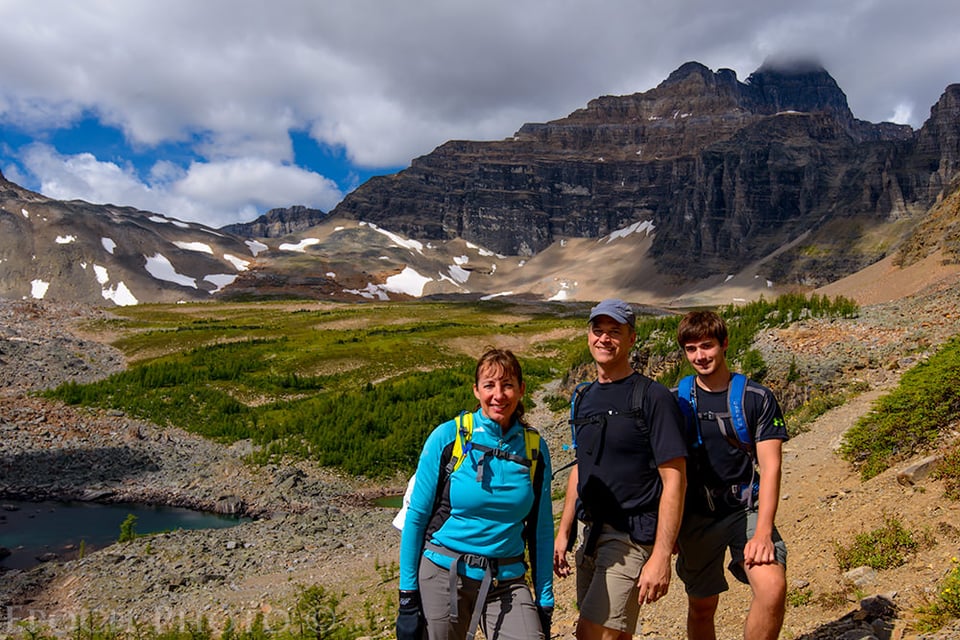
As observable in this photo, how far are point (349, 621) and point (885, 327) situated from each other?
648 inches

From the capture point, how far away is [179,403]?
31.5m

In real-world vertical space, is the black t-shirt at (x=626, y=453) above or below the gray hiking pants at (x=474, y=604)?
above

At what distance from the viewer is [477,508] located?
4.46 meters

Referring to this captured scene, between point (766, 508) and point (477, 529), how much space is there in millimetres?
2140

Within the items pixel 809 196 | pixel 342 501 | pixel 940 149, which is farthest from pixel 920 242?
pixel 809 196

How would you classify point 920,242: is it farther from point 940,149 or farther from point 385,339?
point 940,149

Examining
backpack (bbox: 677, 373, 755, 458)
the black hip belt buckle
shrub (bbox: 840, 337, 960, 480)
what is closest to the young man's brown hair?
backpack (bbox: 677, 373, 755, 458)

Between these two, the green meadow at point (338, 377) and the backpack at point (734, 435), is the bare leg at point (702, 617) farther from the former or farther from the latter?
the green meadow at point (338, 377)

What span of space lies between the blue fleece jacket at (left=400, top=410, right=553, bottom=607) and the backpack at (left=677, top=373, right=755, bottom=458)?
1374 mm

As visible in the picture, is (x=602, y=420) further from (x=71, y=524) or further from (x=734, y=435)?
(x=71, y=524)

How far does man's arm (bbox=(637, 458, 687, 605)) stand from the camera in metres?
4.25

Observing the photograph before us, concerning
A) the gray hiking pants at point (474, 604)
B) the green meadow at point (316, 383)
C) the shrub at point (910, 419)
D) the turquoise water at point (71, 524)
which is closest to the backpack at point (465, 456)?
the gray hiking pants at point (474, 604)

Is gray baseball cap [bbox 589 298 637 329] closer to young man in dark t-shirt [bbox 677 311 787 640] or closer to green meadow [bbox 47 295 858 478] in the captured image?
young man in dark t-shirt [bbox 677 311 787 640]

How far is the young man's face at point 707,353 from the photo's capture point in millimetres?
4805
